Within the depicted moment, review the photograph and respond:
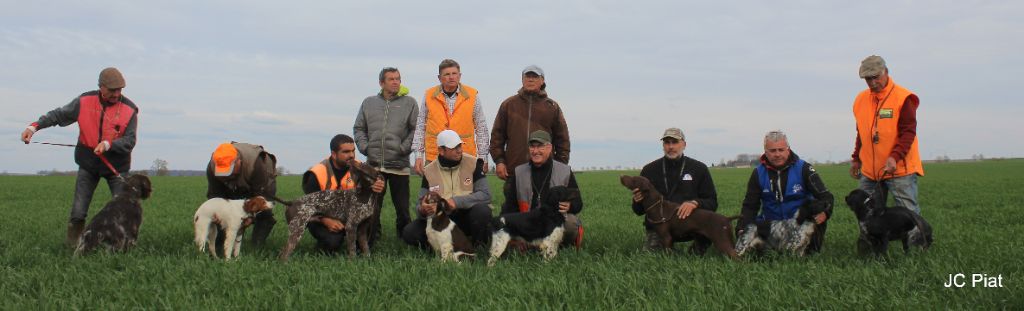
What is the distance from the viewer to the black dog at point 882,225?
6.09 meters

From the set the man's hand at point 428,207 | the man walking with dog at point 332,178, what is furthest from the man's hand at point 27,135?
the man's hand at point 428,207

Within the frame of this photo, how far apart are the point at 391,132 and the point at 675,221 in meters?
3.56

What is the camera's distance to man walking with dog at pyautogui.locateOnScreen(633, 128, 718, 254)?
6.97 meters

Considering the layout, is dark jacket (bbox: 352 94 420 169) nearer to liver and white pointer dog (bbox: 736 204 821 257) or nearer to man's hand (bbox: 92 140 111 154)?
man's hand (bbox: 92 140 111 154)

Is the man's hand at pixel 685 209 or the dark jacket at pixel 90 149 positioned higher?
the dark jacket at pixel 90 149

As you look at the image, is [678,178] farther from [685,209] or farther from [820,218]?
[820,218]

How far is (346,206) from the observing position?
255 inches

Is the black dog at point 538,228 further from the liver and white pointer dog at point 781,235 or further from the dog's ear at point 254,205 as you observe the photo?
the dog's ear at point 254,205

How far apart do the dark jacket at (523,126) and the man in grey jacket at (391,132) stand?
1099 mm

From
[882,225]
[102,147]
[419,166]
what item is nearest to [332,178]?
[419,166]

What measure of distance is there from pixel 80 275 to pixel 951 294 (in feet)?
21.8

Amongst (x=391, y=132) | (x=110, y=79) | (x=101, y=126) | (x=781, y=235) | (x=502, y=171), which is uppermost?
(x=110, y=79)

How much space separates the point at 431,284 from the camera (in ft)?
16.4

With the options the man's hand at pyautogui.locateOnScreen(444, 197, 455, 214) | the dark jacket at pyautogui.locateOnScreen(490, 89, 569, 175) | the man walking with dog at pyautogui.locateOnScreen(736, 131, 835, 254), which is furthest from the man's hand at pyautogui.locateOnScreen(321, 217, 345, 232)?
the man walking with dog at pyautogui.locateOnScreen(736, 131, 835, 254)
